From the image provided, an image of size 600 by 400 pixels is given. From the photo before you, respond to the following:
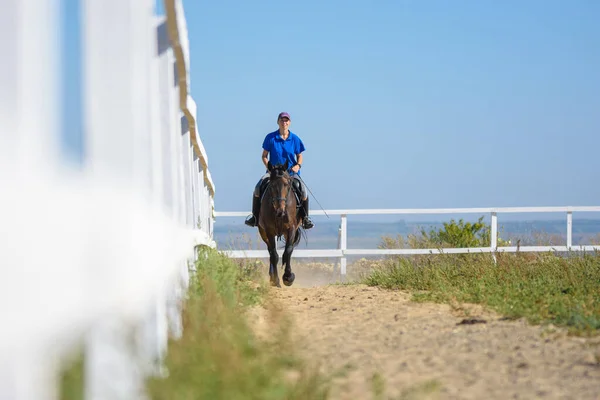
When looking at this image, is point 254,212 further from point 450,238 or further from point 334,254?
point 450,238

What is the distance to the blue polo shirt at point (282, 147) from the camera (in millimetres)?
15211

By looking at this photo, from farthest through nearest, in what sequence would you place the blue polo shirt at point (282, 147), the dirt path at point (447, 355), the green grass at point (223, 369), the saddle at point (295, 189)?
the blue polo shirt at point (282, 147) → the saddle at point (295, 189) → the dirt path at point (447, 355) → the green grass at point (223, 369)

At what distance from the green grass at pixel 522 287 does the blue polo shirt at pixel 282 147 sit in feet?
8.24

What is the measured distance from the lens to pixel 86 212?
310 cm

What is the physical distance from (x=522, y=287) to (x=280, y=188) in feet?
19.1

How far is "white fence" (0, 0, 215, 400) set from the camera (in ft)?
8.03

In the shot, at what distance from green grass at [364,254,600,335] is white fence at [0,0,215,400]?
12.7ft

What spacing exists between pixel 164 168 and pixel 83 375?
1911mm

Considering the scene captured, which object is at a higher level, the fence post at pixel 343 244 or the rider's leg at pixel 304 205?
the rider's leg at pixel 304 205

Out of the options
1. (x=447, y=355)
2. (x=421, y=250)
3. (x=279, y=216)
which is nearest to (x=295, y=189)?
(x=279, y=216)

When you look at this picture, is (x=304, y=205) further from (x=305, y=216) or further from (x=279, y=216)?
(x=279, y=216)

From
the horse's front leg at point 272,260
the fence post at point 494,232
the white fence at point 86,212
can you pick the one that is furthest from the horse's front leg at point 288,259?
the white fence at point 86,212

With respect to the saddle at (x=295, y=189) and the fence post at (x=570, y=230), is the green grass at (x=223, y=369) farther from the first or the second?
the fence post at (x=570, y=230)

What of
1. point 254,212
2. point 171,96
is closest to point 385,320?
point 171,96
